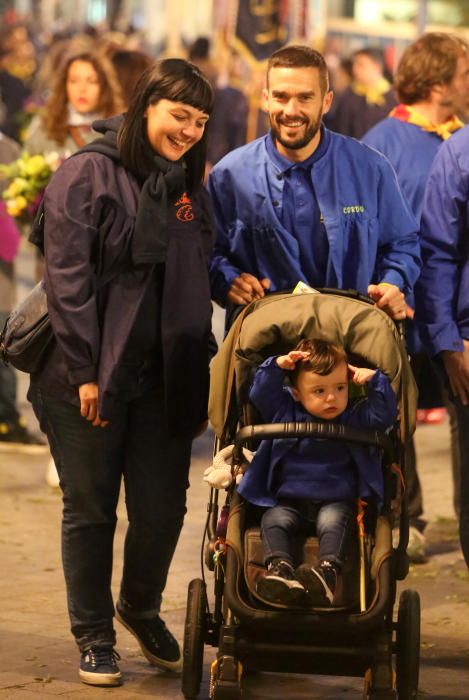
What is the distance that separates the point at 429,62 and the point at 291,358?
2874mm

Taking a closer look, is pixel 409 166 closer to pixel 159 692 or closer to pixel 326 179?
pixel 326 179

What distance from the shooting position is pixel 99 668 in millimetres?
6316

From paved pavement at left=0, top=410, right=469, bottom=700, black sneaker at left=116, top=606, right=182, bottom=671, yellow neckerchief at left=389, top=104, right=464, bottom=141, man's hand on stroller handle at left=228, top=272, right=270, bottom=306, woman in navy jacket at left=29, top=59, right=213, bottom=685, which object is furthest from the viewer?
yellow neckerchief at left=389, top=104, right=464, bottom=141

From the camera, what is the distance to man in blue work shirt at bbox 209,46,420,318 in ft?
21.4

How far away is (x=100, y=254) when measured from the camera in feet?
20.1

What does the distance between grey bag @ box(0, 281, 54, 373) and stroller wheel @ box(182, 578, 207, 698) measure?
3.39 ft

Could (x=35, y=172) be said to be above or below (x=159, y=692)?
above

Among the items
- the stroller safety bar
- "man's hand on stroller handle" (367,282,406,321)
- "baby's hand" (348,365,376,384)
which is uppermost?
"man's hand on stroller handle" (367,282,406,321)

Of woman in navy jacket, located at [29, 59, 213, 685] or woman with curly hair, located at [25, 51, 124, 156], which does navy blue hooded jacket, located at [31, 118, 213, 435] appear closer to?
woman in navy jacket, located at [29, 59, 213, 685]

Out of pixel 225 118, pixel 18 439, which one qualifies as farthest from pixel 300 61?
pixel 225 118

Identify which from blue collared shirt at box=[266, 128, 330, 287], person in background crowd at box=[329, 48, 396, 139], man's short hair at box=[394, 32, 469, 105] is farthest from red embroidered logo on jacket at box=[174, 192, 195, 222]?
person in background crowd at box=[329, 48, 396, 139]

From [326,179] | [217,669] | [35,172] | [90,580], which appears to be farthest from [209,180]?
[35,172]

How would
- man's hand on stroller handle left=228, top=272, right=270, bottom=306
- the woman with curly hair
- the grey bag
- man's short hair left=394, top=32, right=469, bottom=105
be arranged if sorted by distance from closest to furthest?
the grey bag, man's hand on stroller handle left=228, top=272, right=270, bottom=306, man's short hair left=394, top=32, right=469, bottom=105, the woman with curly hair

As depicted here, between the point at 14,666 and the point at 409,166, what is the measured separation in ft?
10.5
